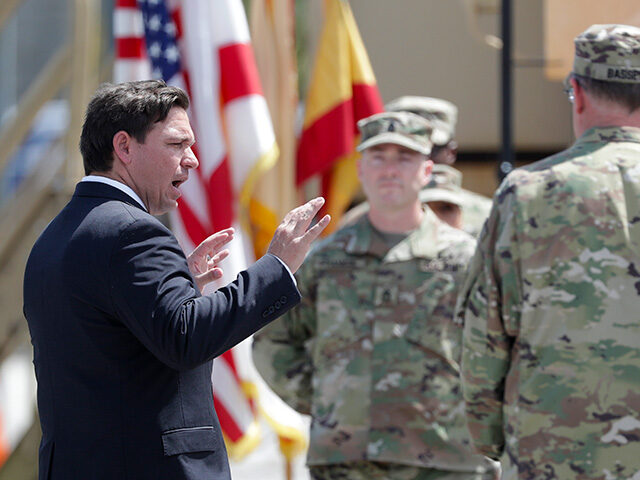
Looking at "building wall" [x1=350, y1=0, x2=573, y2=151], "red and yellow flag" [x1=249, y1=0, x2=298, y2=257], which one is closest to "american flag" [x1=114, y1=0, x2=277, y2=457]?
"red and yellow flag" [x1=249, y1=0, x2=298, y2=257]

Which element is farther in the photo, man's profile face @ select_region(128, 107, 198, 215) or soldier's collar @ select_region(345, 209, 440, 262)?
soldier's collar @ select_region(345, 209, 440, 262)

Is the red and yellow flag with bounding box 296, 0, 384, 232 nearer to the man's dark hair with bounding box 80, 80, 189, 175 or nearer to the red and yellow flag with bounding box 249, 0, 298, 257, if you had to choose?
the red and yellow flag with bounding box 249, 0, 298, 257

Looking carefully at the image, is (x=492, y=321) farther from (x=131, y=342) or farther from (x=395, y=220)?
(x=395, y=220)

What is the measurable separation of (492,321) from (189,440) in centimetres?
94

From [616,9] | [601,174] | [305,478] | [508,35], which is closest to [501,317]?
[601,174]

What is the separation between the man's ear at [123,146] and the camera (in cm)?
230

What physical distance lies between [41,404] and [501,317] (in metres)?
1.19

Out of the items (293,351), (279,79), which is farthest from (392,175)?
(279,79)

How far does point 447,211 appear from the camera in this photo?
501cm

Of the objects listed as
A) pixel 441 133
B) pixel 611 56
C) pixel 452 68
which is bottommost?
pixel 452 68

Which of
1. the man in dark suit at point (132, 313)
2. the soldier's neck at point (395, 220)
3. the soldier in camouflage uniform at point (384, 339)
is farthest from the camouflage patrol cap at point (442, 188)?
the man in dark suit at point (132, 313)

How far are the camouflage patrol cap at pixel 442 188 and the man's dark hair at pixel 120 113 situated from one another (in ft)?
8.83

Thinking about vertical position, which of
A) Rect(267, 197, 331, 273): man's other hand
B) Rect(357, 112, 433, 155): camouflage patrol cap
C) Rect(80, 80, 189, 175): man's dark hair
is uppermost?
Rect(80, 80, 189, 175): man's dark hair

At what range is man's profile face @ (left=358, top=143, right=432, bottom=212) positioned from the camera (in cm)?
401
